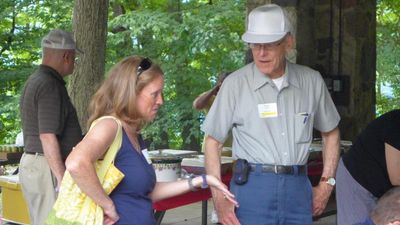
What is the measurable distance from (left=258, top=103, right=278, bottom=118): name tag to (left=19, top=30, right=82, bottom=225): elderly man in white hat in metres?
1.07

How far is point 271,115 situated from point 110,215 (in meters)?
0.95

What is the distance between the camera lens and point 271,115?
9.39 feet

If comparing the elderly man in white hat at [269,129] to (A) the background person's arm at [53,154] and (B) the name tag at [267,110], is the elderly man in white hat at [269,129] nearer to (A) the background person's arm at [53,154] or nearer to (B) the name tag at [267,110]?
(B) the name tag at [267,110]

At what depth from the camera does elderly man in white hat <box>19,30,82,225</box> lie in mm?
3359

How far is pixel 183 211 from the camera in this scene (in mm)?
6348

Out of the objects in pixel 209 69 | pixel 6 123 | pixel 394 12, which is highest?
pixel 394 12

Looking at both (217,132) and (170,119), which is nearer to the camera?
(217,132)

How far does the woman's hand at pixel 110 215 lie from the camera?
7.18 feet

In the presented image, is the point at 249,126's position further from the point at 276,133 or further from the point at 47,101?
the point at 47,101

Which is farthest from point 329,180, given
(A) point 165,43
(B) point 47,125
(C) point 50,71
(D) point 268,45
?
(A) point 165,43

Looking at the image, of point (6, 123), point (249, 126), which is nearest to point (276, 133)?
point (249, 126)

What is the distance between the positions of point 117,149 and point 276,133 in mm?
883

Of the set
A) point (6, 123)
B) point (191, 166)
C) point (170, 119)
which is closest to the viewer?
point (191, 166)

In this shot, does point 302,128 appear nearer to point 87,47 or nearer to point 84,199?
point 84,199
